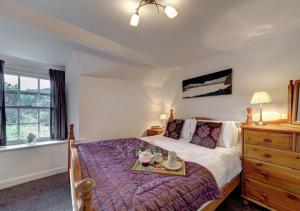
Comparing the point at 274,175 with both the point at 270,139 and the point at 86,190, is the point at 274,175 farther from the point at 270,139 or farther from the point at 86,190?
the point at 86,190

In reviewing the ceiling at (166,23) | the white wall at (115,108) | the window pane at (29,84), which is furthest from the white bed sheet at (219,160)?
the window pane at (29,84)

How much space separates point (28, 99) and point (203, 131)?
352 cm

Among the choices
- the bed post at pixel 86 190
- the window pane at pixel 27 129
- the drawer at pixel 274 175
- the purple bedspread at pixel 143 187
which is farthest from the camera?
the window pane at pixel 27 129

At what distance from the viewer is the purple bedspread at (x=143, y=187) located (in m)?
0.95

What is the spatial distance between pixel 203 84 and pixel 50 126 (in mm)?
3420

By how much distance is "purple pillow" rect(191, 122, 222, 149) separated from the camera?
2.24 m

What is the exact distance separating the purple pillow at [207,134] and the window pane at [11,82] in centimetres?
356

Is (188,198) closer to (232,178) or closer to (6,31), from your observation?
(232,178)

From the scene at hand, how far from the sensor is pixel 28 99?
311 centimetres

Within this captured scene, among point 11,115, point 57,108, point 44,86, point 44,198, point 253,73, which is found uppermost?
point 253,73

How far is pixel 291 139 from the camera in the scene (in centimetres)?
157

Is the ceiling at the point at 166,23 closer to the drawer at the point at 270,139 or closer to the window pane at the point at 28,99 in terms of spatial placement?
the window pane at the point at 28,99

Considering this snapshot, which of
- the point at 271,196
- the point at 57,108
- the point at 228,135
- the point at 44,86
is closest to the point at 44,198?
the point at 57,108

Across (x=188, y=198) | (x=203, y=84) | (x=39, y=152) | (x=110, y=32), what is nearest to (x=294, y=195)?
(x=188, y=198)
